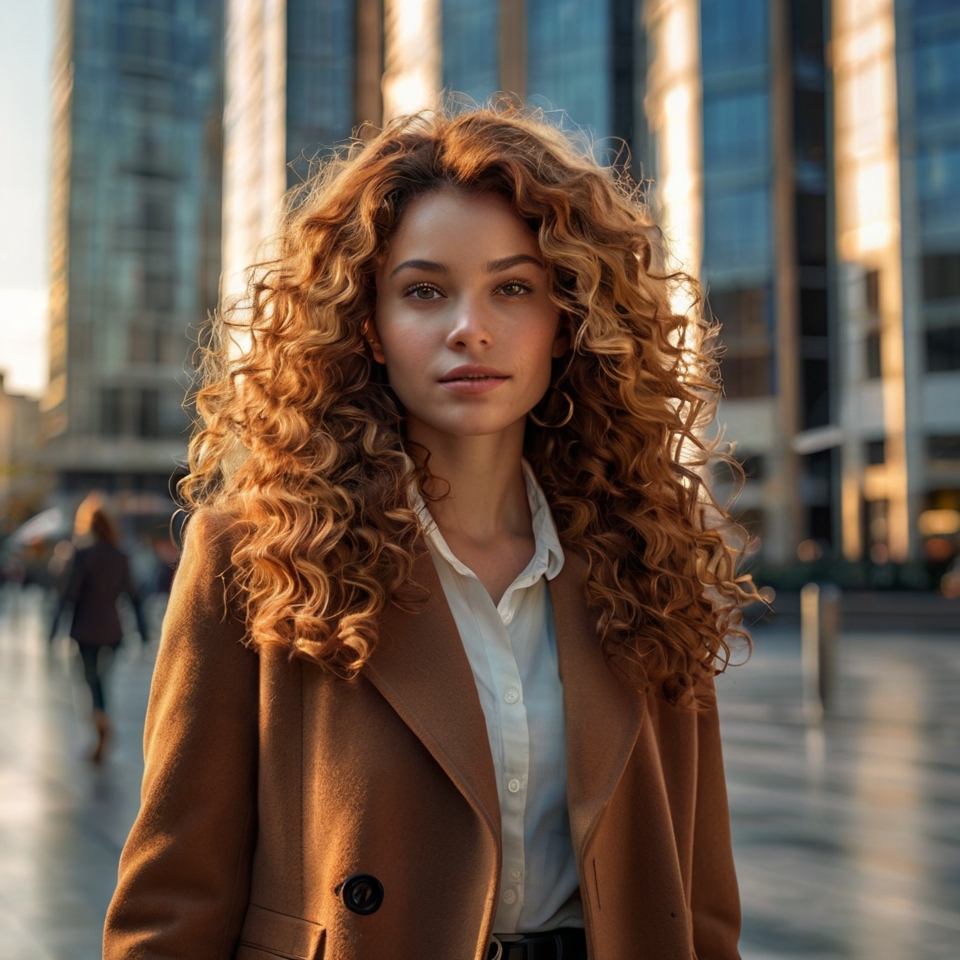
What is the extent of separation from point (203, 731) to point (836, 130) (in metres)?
39.0

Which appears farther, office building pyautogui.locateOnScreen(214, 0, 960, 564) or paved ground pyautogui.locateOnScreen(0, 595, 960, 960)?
office building pyautogui.locateOnScreen(214, 0, 960, 564)

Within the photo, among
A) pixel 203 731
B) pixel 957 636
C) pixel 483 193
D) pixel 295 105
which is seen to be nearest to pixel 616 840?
pixel 203 731

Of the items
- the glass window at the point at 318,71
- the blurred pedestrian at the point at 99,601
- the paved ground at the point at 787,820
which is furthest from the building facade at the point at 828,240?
the blurred pedestrian at the point at 99,601

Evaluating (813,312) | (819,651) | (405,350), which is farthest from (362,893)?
(813,312)

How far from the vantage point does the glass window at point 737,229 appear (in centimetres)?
4291

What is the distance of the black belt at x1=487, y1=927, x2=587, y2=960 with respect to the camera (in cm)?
177

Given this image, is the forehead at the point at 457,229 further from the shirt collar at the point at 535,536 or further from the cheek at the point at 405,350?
the shirt collar at the point at 535,536

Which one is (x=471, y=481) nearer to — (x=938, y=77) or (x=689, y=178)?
(x=938, y=77)

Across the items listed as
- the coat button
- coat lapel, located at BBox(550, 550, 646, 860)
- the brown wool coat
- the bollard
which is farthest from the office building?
the coat button

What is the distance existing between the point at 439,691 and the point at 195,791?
34 cm

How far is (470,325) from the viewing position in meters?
1.84

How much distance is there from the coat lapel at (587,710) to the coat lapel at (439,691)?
0.13 metres

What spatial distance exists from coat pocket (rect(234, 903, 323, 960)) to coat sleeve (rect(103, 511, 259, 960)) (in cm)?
2

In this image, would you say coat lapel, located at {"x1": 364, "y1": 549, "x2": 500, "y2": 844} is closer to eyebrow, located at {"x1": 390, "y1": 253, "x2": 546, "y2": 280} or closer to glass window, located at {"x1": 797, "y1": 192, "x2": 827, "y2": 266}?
eyebrow, located at {"x1": 390, "y1": 253, "x2": 546, "y2": 280}
